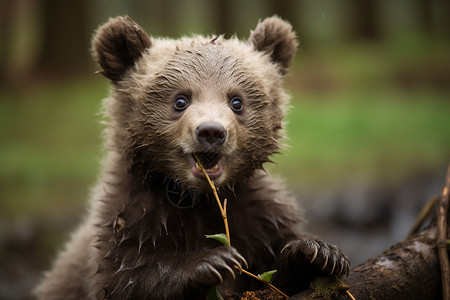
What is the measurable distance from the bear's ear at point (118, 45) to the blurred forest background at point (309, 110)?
14.8 feet

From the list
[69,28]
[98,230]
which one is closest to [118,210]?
[98,230]

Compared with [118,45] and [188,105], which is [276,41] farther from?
[118,45]

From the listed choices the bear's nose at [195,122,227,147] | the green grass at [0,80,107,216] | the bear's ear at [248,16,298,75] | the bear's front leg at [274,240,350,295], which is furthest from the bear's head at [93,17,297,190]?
the green grass at [0,80,107,216]

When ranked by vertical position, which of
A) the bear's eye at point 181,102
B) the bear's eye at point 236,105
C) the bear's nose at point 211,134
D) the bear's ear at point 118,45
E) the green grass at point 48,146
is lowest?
the green grass at point 48,146

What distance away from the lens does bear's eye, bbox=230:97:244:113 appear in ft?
12.6

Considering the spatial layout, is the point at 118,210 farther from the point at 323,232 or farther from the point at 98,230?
the point at 323,232

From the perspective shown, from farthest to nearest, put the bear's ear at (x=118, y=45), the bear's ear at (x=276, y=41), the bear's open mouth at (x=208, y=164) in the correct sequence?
the bear's ear at (x=276, y=41)
the bear's ear at (x=118, y=45)
the bear's open mouth at (x=208, y=164)

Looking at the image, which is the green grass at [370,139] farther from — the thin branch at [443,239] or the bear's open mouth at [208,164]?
the bear's open mouth at [208,164]

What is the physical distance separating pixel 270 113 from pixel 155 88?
0.84 meters

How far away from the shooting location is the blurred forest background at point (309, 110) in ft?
28.1

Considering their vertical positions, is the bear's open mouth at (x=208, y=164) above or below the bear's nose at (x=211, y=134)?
below

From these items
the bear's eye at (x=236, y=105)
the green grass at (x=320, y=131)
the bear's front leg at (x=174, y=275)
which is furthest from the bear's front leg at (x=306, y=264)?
the green grass at (x=320, y=131)

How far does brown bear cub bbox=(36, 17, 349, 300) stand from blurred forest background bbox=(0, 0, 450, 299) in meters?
4.19

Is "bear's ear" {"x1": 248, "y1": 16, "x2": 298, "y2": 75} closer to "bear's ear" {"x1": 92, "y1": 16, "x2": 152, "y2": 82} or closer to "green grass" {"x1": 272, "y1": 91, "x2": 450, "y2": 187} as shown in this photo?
"bear's ear" {"x1": 92, "y1": 16, "x2": 152, "y2": 82}
